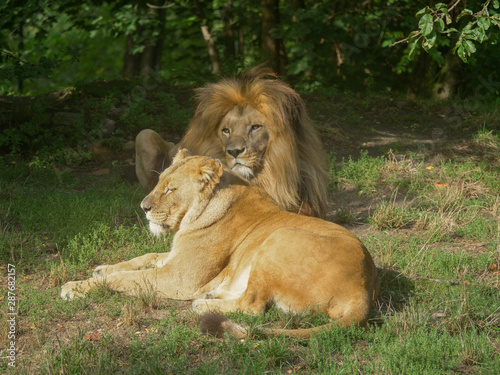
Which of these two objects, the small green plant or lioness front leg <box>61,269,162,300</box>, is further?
the small green plant

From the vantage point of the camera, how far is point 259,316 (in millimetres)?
4051

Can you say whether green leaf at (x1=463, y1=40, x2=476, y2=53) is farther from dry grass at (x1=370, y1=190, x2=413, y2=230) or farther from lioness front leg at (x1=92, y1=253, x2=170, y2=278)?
lioness front leg at (x1=92, y1=253, x2=170, y2=278)

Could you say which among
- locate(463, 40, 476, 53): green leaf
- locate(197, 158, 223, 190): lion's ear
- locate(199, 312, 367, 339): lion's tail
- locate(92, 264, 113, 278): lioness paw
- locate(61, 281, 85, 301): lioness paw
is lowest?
locate(92, 264, 113, 278): lioness paw

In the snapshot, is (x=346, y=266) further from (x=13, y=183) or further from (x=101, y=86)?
(x=101, y=86)

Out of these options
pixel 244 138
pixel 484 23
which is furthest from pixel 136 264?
pixel 484 23

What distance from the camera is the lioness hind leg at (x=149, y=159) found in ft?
25.2

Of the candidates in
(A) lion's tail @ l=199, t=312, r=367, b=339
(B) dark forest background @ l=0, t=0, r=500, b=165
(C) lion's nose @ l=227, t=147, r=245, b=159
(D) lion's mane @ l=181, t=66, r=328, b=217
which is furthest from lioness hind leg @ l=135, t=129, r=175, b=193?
(A) lion's tail @ l=199, t=312, r=367, b=339

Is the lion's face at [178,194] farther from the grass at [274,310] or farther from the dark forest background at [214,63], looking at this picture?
the dark forest background at [214,63]

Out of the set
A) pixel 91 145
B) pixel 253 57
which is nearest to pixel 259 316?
pixel 91 145

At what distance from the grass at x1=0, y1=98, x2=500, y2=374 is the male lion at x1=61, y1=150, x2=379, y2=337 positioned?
13 cm

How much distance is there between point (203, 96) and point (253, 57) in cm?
649

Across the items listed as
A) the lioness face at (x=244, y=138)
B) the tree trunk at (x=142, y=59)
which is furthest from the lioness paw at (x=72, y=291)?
the tree trunk at (x=142, y=59)

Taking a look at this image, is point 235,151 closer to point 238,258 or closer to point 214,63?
point 238,258

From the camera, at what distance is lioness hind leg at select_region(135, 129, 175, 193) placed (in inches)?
303
